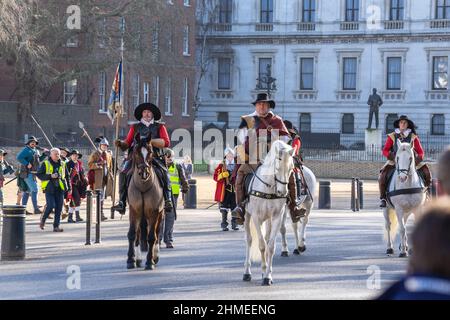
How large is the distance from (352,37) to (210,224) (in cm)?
5639

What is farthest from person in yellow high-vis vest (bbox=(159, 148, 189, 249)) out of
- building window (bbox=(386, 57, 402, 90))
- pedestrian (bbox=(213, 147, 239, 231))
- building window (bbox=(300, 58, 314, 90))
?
building window (bbox=(300, 58, 314, 90))

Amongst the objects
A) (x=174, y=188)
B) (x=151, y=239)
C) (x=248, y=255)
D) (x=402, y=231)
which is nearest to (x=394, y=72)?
(x=174, y=188)

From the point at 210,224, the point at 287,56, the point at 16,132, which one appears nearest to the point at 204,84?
the point at 287,56

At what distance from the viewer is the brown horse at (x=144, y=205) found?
51.2 feet

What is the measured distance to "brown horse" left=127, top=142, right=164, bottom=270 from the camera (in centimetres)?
→ 1562

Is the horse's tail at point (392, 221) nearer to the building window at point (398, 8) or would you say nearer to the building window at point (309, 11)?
the building window at point (398, 8)

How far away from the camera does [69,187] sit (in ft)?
84.4

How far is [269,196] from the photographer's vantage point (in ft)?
48.1

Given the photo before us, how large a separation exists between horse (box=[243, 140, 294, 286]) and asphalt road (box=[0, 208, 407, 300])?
0.42m

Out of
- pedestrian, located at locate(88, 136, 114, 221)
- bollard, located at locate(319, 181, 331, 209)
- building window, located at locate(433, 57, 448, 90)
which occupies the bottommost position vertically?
bollard, located at locate(319, 181, 331, 209)

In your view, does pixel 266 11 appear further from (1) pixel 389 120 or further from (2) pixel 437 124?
(2) pixel 437 124

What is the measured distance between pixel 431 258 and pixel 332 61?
8017cm

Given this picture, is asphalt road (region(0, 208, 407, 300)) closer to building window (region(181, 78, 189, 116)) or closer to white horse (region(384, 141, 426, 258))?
white horse (region(384, 141, 426, 258))

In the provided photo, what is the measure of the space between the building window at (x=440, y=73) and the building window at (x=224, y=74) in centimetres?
1588
